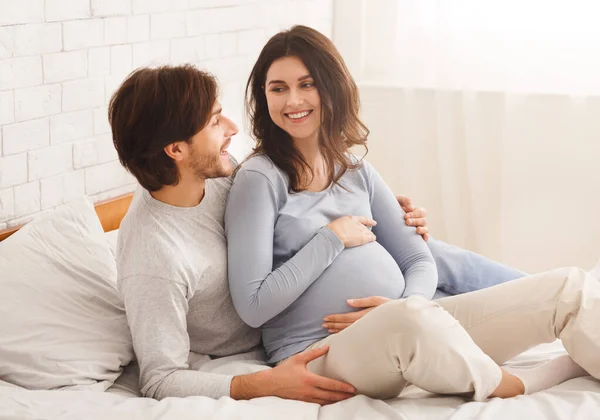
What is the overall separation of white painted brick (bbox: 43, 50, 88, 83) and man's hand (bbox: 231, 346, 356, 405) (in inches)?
36.1

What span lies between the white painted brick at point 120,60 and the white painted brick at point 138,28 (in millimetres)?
36

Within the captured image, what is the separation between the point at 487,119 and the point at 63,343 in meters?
2.15

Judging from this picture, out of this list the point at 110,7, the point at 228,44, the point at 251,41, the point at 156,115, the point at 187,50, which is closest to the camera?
the point at 156,115

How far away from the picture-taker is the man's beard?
171cm

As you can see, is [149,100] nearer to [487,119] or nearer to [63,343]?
[63,343]

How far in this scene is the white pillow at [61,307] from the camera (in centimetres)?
159

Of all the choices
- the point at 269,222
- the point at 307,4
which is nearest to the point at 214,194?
the point at 269,222

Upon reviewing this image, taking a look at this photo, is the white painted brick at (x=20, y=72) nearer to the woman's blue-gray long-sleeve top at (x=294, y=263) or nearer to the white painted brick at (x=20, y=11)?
the white painted brick at (x=20, y=11)

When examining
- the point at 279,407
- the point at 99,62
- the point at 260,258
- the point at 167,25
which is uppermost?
the point at 167,25

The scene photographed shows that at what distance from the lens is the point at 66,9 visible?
6.71 feet

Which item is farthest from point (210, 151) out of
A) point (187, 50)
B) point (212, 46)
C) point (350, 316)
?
point (212, 46)

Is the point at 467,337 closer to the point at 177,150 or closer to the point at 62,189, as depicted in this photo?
the point at 177,150

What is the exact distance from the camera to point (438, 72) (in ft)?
11.0

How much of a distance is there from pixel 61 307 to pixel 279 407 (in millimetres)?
528
